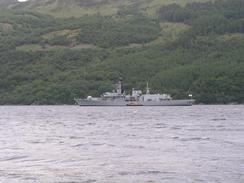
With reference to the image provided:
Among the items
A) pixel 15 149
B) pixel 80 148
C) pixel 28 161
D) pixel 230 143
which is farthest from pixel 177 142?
pixel 28 161

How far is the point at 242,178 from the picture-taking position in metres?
41.8

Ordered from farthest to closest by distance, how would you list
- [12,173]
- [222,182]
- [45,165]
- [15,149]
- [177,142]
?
1. [177,142]
2. [15,149]
3. [45,165]
4. [12,173]
5. [222,182]

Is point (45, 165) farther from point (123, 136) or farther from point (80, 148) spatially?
point (123, 136)

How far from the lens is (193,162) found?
49594 millimetres

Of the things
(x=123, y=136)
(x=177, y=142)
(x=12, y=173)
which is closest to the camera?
(x=12, y=173)

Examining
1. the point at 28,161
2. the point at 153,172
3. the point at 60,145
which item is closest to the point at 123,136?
the point at 60,145

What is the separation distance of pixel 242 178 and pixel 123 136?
34599mm

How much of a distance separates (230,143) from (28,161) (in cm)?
2030

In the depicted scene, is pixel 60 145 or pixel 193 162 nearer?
pixel 193 162

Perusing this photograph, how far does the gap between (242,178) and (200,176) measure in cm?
255

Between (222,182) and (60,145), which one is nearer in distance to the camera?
(222,182)

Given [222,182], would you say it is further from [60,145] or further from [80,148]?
[60,145]

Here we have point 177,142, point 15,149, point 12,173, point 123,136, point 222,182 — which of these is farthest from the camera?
point 123,136

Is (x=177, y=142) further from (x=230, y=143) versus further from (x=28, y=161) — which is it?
(x=28, y=161)
